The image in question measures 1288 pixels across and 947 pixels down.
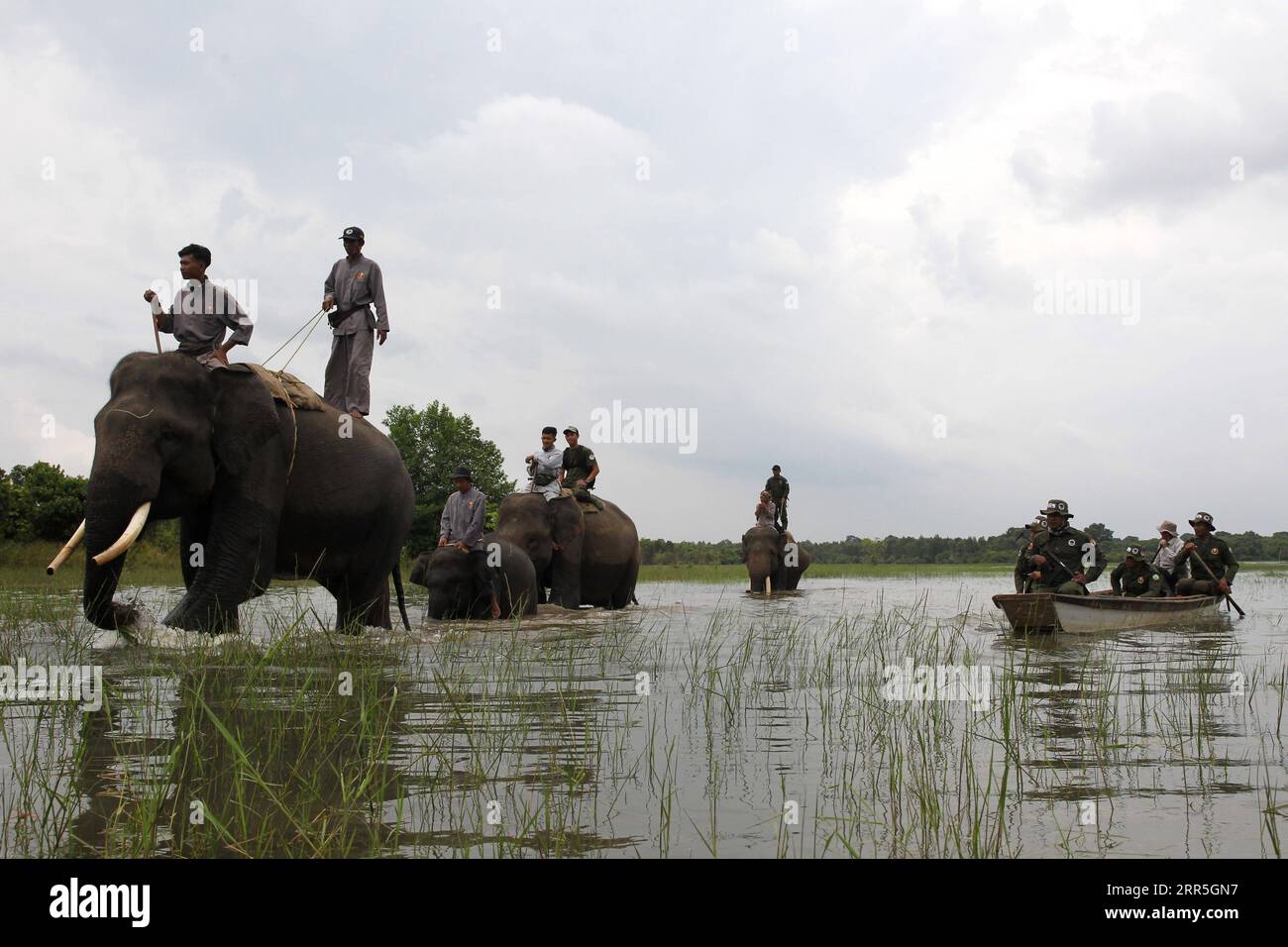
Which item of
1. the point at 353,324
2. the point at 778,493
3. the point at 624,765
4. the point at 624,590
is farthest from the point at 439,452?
the point at 624,765

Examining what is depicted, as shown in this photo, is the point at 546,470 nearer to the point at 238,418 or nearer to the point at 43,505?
the point at 238,418

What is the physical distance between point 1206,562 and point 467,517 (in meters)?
13.7

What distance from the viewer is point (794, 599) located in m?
23.6

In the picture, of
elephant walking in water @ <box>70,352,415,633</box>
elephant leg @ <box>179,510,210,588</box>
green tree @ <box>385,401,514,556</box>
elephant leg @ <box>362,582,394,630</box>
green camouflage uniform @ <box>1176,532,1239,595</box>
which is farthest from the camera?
green tree @ <box>385,401,514,556</box>

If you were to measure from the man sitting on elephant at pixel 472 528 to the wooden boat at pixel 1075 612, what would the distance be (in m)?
6.75

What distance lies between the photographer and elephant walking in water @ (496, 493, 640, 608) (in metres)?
17.6

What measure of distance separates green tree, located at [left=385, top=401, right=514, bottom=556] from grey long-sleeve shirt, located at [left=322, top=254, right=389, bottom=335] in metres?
37.8

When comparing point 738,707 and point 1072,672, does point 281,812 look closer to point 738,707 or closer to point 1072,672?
point 738,707

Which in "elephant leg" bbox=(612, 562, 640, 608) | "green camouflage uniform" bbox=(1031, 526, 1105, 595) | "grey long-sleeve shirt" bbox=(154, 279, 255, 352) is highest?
"grey long-sleeve shirt" bbox=(154, 279, 255, 352)

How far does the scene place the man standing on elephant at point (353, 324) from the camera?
40.0ft

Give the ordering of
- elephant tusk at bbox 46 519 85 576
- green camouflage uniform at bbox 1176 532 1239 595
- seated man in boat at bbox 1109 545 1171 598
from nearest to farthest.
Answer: elephant tusk at bbox 46 519 85 576, seated man in boat at bbox 1109 545 1171 598, green camouflage uniform at bbox 1176 532 1239 595

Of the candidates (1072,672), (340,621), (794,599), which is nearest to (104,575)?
(340,621)

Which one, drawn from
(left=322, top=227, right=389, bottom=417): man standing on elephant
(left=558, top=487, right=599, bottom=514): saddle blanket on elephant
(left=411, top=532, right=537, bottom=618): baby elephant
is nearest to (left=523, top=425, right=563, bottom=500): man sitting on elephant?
(left=558, top=487, right=599, bottom=514): saddle blanket on elephant

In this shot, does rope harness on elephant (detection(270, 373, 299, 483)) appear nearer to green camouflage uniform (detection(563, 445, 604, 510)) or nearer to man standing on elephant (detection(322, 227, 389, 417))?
man standing on elephant (detection(322, 227, 389, 417))
